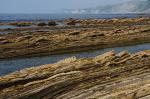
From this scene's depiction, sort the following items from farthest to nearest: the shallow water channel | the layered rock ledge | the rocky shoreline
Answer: the rocky shoreline
the shallow water channel
the layered rock ledge

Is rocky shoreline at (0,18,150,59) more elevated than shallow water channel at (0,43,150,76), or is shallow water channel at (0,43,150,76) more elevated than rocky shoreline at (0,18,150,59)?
rocky shoreline at (0,18,150,59)

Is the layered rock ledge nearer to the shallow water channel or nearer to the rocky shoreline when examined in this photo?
the shallow water channel

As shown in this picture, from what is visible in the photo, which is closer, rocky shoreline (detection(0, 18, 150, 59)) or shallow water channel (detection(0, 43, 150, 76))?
shallow water channel (detection(0, 43, 150, 76))

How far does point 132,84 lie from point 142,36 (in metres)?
45.9

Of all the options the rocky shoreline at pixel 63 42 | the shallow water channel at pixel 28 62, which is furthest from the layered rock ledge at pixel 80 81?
the rocky shoreline at pixel 63 42

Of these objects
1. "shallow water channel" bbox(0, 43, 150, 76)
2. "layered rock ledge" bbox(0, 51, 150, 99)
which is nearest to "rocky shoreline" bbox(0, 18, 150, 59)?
"shallow water channel" bbox(0, 43, 150, 76)

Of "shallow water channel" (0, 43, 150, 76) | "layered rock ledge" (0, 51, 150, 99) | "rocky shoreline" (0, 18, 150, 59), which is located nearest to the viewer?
"layered rock ledge" (0, 51, 150, 99)

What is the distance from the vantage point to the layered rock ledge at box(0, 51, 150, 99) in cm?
2339

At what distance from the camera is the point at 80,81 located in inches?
998

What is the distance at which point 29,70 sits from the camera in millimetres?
26219

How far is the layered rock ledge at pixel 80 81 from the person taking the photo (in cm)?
2339

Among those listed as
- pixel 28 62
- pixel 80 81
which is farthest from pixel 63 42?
pixel 80 81

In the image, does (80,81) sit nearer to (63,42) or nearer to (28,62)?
(28,62)

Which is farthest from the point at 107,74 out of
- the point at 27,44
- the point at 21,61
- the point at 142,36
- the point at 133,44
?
the point at 142,36
